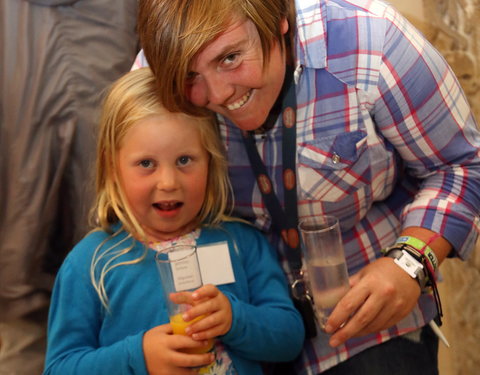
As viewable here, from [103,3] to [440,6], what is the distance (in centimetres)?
119

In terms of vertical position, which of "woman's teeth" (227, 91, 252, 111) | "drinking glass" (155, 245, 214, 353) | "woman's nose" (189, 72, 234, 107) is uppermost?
"woman's nose" (189, 72, 234, 107)

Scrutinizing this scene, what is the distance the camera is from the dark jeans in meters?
1.89

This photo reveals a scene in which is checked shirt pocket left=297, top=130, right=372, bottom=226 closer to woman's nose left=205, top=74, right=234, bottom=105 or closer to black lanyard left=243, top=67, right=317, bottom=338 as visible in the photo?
black lanyard left=243, top=67, right=317, bottom=338

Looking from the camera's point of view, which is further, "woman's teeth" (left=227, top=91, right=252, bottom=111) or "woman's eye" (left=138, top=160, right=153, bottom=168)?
"woman's eye" (left=138, top=160, right=153, bottom=168)

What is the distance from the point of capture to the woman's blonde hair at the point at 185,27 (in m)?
1.51

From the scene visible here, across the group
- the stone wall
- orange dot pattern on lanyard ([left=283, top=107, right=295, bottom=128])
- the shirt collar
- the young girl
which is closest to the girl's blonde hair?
the young girl

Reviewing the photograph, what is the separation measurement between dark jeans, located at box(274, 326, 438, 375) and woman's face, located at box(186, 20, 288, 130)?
2.37 feet

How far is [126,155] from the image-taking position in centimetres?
180

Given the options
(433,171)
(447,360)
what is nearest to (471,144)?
(433,171)

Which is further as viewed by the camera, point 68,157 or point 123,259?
point 68,157

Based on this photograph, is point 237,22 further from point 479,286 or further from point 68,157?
point 479,286

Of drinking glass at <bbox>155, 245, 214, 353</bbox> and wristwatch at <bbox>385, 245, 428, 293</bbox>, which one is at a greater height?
drinking glass at <bbox>155, 245, 214, 353</bbox>

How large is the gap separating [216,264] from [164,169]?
28cm

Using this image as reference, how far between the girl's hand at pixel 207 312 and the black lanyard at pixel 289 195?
32 centimetres
